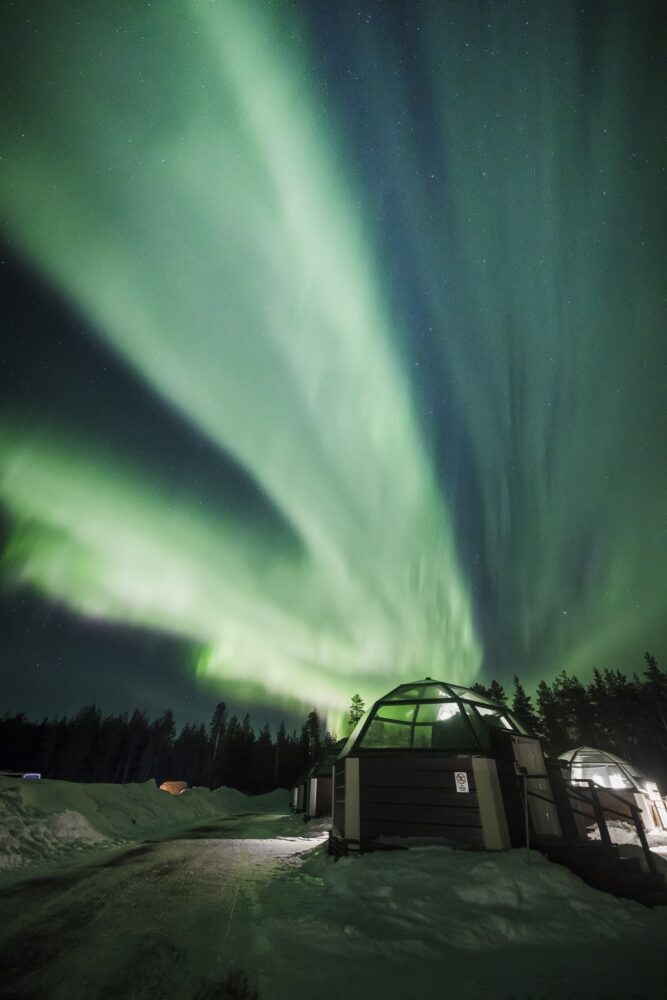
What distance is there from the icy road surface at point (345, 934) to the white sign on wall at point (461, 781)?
4.73ft

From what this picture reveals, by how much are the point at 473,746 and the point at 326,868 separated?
478cm

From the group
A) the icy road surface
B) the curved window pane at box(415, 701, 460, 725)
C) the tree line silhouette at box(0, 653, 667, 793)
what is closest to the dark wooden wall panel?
the icy road surface

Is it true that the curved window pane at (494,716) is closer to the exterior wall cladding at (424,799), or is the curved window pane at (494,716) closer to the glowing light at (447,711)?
the glowing light at (447,711)

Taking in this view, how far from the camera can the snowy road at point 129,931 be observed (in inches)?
184

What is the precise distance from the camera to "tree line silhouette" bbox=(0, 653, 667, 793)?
64875 mm

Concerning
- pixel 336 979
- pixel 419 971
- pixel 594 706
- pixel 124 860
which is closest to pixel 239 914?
pixel 336 979

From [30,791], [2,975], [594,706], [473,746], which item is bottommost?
[2,975]

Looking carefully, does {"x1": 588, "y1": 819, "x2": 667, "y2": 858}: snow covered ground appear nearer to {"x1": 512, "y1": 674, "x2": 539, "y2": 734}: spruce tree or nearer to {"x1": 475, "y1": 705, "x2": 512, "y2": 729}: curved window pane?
{"x1": 475, "y1": 705, "x2": 512, "y2": 729}: curved window pane

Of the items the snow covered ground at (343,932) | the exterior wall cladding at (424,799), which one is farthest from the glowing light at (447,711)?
the snow covered ground at (343,932)

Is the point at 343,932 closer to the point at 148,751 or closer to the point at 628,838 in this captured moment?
the point at 628,838

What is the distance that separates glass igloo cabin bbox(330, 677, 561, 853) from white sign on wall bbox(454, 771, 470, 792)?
0.07 feet

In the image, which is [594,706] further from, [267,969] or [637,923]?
[267,969]

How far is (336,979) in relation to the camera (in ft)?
16.3

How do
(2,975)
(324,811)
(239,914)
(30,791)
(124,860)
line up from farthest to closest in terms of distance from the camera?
(324,811) < (30,791) < (124,860) < (239,914) < (2,975)
